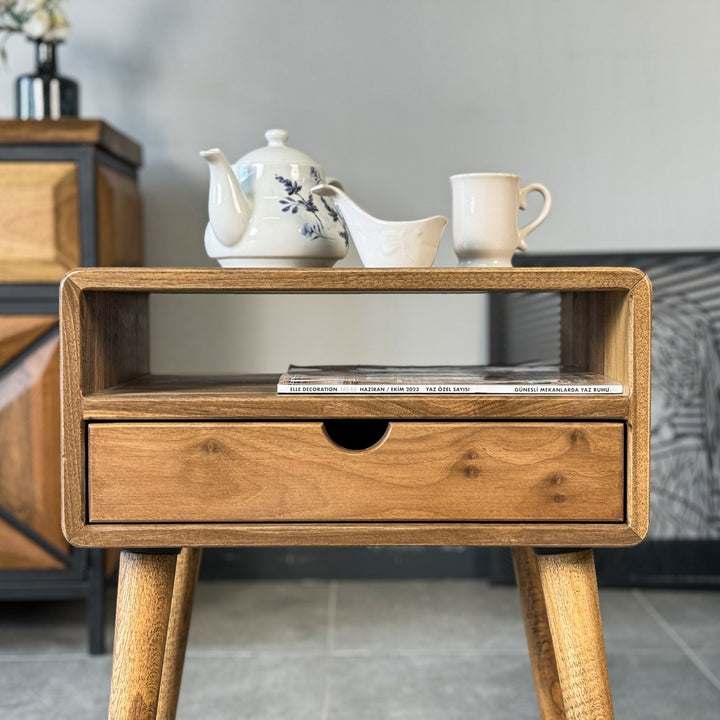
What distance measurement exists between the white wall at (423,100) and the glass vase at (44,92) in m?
0.22

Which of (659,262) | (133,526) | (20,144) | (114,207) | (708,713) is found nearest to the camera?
(133,526)

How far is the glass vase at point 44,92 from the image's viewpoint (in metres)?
1.76

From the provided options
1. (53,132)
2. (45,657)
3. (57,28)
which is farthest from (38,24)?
(45,657)

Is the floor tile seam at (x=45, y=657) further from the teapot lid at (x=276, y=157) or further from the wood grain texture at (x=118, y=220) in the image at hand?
the teapot lid at (x=276, y=157)

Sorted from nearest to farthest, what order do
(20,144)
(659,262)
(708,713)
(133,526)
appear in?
1. (133,526)
2. (708,713)
3. (20,144)
4. (659,262)

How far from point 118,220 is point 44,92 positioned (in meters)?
0.28

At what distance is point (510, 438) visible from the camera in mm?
853

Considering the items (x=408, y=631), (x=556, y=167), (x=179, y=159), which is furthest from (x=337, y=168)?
(x=408, y=631)

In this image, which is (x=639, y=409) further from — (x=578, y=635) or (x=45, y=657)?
(x=45, y=657)

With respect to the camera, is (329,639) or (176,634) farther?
(329,639)

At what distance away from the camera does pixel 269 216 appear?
944 millimetres

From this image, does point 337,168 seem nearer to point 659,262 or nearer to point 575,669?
A: point 659,262

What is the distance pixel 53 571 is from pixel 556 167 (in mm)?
1302

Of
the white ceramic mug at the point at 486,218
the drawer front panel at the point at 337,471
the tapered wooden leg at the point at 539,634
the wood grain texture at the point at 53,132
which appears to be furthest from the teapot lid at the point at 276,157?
the wood grain texture at the point at 53,132
